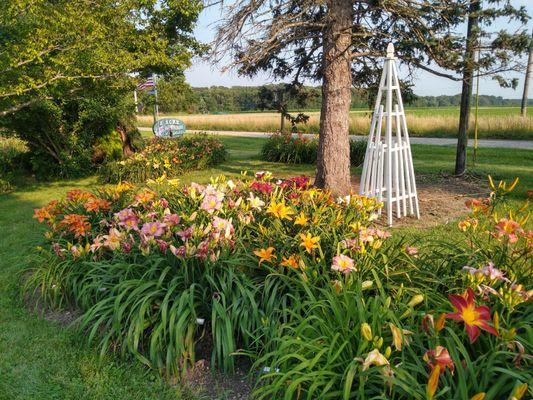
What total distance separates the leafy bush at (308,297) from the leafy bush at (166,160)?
4881 mm

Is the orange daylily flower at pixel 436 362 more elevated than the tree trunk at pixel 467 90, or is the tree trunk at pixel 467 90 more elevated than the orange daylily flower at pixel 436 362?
the tree trunk at pixel 467 90

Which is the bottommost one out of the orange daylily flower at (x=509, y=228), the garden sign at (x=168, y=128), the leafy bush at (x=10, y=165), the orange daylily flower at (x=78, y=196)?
the leafy bush at (x=10, y=165)

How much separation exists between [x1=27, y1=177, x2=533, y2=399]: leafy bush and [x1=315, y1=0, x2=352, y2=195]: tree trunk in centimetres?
282

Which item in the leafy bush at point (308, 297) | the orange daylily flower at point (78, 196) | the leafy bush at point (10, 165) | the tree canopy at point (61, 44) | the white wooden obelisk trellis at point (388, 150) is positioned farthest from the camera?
the leafy bush at point (10, 165)

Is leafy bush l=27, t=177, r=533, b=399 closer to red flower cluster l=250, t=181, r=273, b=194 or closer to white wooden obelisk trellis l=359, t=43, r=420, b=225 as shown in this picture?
red flower cluster l=250, t=181, r=273, b=194

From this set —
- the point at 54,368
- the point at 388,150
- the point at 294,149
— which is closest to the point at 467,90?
the point at 388,150

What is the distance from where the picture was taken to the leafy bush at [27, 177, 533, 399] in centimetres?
173

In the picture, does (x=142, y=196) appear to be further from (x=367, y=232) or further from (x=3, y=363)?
(x=367, y=232)

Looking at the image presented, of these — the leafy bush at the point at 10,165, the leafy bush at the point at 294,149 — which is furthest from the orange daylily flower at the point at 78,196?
the leafy bush at the point at 294,149

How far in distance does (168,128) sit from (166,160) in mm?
4260

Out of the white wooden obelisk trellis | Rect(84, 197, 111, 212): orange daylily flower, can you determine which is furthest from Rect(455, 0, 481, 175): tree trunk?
Rect(84, 197, 111, 212): orange daylily flower

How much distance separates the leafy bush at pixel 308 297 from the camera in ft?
5.67

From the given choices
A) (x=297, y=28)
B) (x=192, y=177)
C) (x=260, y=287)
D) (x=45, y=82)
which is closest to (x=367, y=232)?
(x=260, y=287)

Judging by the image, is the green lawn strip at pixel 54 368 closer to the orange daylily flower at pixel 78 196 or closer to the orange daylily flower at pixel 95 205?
the orange daylily flower at pixel 95 205
